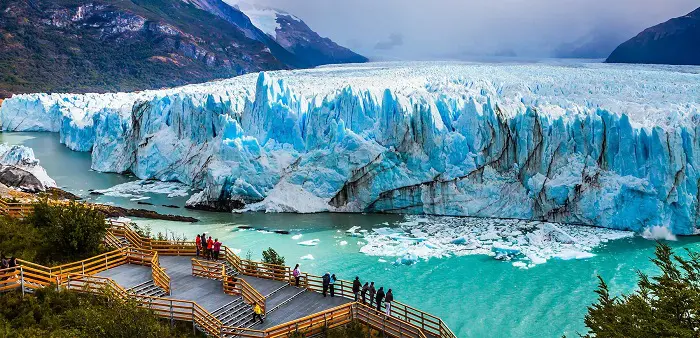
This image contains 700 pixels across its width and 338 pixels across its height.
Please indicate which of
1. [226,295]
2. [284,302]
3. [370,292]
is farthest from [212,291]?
[370,292]

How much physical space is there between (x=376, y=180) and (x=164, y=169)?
526 inches

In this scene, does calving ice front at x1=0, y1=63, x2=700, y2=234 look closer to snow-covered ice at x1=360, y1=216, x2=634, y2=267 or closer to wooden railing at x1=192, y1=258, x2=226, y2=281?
snow-covered ice at x1=360, y1=216, x2=634, y2=267

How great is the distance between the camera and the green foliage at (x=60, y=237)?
11.4 meters

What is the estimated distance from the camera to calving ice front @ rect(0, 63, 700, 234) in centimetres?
2109

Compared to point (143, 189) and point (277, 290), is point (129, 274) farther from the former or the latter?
point (143, 189)

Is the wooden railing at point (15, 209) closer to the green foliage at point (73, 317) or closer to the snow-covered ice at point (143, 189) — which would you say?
the green foliage at point (73, 317)

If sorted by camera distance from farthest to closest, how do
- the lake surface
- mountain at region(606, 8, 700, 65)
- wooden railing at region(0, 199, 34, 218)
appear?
1. mountain at region(606, 8, 700, 65)
2. the lake surface
3. wooden railing at region(0, 199, 34, 218)

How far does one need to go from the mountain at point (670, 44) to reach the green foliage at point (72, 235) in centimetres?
4248

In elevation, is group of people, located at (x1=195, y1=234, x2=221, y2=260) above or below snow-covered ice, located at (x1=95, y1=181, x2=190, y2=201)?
above

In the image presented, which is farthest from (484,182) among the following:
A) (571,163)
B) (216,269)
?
(216,269)

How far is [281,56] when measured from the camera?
97.2 m

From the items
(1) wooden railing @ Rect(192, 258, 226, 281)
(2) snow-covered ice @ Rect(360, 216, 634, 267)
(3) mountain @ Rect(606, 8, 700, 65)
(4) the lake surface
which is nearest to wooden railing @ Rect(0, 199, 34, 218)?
(1) wooden railing @ Rect(192, 258, 226, 281)

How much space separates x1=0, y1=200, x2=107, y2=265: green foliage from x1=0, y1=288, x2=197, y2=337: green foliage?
1.86 metres

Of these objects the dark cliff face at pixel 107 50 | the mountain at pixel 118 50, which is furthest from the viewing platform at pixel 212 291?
the dark cliff face at pixel 107 50
